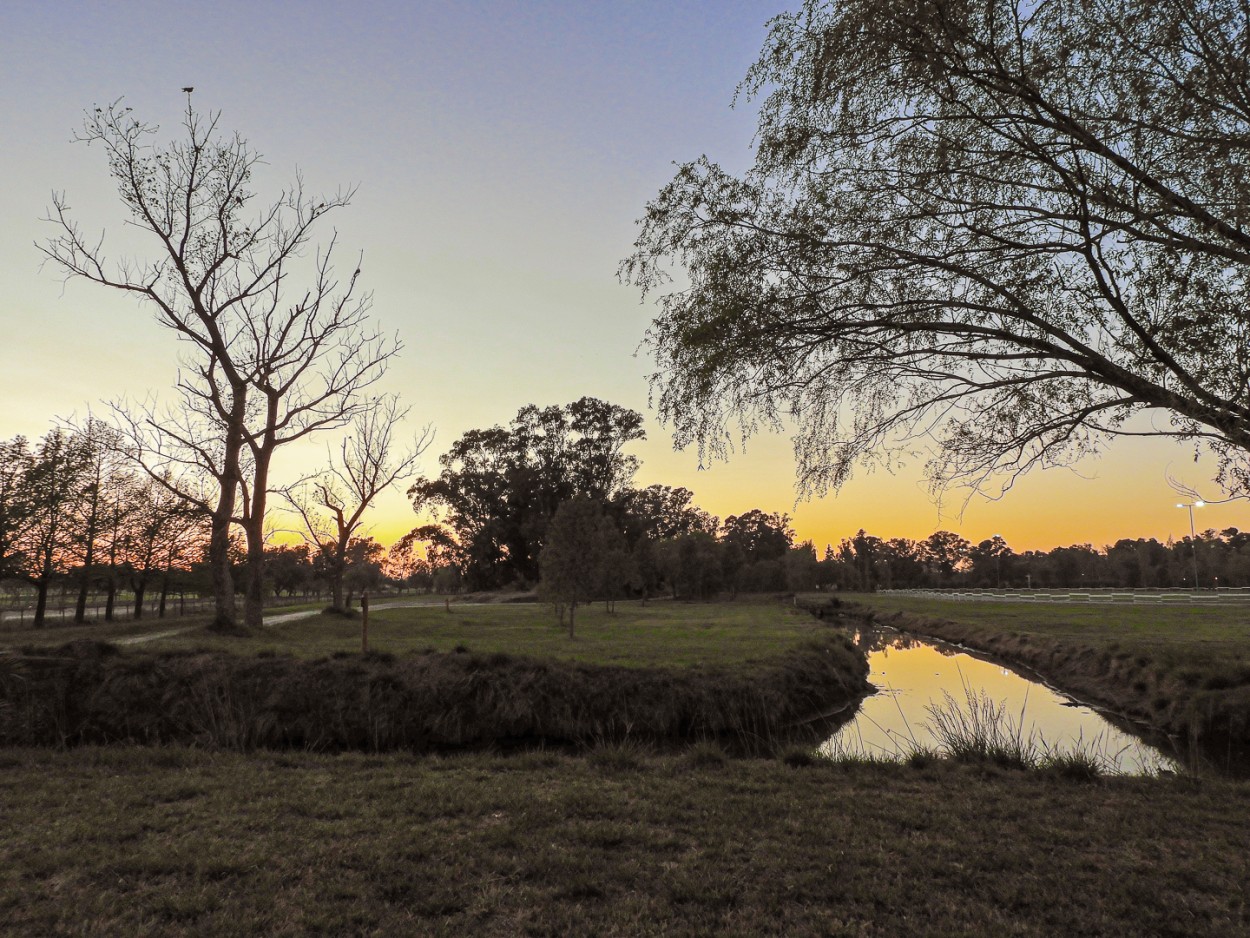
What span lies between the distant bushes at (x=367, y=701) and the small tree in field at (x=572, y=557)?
11313mm

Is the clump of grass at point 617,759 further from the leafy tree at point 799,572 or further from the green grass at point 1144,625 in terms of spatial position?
the leafy tree at point 799,572

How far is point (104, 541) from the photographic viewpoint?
33.1 m

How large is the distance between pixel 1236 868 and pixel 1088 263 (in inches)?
206

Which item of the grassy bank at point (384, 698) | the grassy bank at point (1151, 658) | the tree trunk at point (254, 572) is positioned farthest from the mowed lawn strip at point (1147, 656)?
the tree trunk at point (254, 572)

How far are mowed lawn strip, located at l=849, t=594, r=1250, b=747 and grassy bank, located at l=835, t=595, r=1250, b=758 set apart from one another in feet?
0.07

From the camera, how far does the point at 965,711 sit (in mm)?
13398

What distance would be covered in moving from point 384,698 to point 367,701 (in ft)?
1.02

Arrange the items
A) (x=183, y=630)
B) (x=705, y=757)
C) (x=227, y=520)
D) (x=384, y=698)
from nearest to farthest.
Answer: (x=705, y=757) → (x=384, y=698) → (x=227, y=520) → (x=183, y=630)

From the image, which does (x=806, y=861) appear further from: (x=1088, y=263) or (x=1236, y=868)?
(x=1088, y=263)

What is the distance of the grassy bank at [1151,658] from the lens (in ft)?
42.3

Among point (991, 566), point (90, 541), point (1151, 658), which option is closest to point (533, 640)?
point (1151, 658)

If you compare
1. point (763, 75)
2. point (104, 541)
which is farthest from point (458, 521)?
point (763, 75)

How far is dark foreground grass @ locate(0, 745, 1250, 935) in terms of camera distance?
3.99 m

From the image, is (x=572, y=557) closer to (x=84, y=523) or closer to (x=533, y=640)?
(x=533, y=640)
